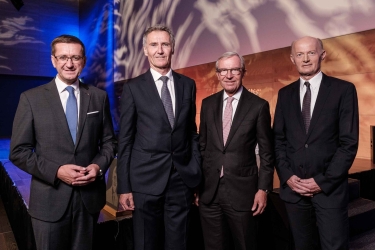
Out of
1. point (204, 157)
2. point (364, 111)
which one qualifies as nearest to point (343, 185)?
point (204, 157)

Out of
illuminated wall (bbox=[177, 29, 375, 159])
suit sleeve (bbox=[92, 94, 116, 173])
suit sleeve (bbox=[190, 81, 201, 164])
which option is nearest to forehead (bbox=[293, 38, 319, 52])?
suit sleeve (bbox=[190, 81, 201, 164])

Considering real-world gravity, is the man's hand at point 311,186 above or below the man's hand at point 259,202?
above

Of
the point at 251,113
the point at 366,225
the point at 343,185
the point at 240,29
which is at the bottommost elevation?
the point at 366,225

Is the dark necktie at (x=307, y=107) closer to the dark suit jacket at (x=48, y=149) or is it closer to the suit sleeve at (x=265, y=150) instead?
the suit sleeve at (x=265, y=150)

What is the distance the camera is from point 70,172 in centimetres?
126

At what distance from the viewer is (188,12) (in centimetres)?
542

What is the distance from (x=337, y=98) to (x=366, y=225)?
4.55 feet

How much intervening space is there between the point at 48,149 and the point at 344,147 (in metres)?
1.35

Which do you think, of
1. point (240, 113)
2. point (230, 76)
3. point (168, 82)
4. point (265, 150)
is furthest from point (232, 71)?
point (265, 150)

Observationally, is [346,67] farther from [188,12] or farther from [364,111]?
[188,12]

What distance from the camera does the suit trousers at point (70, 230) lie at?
1.29m

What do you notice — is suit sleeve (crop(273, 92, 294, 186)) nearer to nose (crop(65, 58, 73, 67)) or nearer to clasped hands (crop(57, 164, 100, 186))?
clasped hands (crop(57, 164, 100, 186))

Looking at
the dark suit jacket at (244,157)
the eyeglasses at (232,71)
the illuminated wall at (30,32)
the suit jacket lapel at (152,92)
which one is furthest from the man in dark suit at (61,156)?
the illuminated wall at (30,32)

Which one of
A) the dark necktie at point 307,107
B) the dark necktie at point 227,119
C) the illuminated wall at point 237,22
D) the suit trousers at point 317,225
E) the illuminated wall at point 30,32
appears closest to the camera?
the suit trousers at point 317,225
